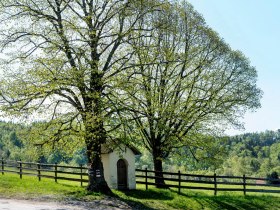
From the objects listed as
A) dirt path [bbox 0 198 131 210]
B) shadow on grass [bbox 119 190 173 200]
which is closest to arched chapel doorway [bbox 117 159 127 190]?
shadow on grass [bbox 119 190 173 200]

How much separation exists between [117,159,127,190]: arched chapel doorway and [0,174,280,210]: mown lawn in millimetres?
1498

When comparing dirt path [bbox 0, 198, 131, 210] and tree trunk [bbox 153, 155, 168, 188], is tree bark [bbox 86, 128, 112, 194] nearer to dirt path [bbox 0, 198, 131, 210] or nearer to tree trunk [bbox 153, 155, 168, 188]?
dirt path [bbox 0, 198, 131, 210]

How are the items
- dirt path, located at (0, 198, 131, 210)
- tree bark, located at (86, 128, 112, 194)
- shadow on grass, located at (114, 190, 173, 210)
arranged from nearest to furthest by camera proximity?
dirt path, located at (0, 198, 131, 210) → tree bark, located at (86, 128, 112, 194) → shadow on grass, located at (114, 190, 173, 210)

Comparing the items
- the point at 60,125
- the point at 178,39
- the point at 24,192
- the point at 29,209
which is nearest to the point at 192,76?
the point at 178,39

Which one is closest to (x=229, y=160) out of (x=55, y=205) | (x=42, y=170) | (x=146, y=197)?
(x=146, y=197)

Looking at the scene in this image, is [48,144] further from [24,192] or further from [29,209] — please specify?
[29,209]

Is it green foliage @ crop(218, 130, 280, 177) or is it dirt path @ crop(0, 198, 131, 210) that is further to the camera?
green foliage @ crop(218, 130, 280, 177)

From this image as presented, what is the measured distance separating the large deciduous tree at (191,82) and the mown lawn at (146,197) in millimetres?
2747

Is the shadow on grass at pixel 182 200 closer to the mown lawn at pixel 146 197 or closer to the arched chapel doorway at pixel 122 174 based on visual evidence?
the mown lawn at pixel 146 197

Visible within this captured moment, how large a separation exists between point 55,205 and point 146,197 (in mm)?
7742

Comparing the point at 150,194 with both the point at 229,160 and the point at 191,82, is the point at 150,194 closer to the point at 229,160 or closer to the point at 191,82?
the point at 191,82

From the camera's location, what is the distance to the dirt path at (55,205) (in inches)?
607

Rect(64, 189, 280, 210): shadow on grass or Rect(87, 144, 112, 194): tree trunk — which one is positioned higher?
Rect(87, 144, 112, 194): tree trunk

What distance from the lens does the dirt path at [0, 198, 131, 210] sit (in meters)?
15.4
